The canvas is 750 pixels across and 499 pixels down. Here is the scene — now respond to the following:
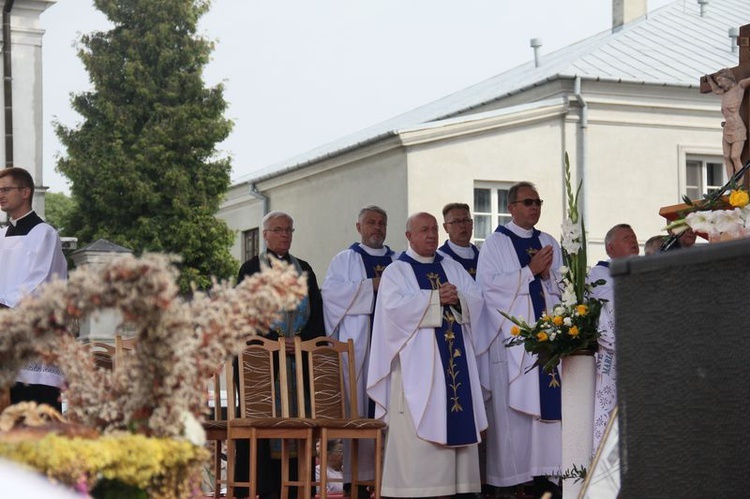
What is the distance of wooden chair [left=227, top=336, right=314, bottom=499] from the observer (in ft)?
29.8

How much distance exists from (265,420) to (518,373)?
2094 mm

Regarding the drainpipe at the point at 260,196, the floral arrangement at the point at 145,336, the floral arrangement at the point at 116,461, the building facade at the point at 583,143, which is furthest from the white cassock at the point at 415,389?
the drainpipe at the point at 260,196

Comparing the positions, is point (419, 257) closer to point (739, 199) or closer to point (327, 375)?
point (327, 375)

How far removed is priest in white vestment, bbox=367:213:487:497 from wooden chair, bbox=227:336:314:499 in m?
0.62

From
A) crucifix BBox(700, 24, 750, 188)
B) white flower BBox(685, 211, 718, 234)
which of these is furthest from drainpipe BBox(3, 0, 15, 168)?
white flower BBox(685, 211, 718, 234)

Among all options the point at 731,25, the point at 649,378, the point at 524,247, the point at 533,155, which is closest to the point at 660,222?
the point at 533,155

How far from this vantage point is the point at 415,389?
377 inches

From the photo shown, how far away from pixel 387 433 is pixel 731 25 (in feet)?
68.2

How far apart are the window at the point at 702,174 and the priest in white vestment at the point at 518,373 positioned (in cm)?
1629

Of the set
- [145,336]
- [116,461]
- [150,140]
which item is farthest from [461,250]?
[150,140]

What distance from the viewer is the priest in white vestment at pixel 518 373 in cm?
1012

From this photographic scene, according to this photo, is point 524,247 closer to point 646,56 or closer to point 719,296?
point 719,296

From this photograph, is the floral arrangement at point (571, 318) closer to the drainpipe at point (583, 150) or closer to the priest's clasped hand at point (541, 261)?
the priest's clasped hand at point (541, 261)

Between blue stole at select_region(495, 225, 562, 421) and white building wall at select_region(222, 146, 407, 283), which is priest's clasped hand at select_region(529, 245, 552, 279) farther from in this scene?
white building wall at select_region(222, 146, 407, 283)
